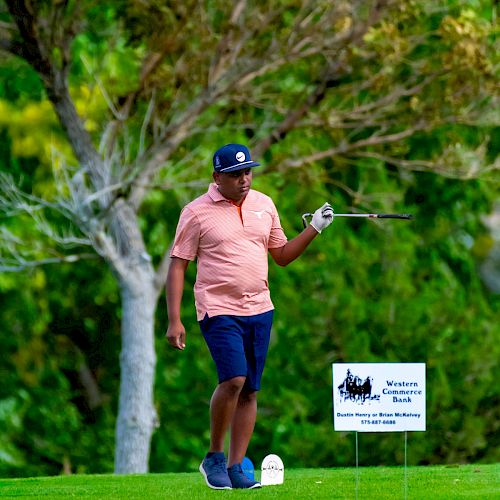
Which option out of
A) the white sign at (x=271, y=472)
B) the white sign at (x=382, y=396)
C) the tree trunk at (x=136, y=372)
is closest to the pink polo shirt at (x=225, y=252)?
the white sign at (x=382, y=396)

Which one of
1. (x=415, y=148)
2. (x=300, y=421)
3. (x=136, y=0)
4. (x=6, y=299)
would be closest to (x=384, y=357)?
(x=300, y=421)

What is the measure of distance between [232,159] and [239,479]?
67.2 inches

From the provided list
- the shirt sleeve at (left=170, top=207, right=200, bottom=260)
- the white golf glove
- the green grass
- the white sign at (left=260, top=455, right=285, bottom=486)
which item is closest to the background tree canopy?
the green grass

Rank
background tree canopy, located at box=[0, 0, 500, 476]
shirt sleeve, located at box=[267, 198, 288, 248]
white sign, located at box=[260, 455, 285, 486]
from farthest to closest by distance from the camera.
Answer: background tree canopy, located at box=[0, 0, 500, 476] < white sign, located at box=[260, 455, 285, 486] < shirt sleeve, located at box=[267, 198, 288, 248]

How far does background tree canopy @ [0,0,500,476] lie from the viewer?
19703 millimetres

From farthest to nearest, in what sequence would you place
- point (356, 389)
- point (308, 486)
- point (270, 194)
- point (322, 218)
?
point (270, 194)
point (308, 486)
point (322, 218)
point (356, 389)

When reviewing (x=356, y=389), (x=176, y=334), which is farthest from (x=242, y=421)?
(x=356, y=389)

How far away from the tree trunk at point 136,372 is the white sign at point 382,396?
12.3 m

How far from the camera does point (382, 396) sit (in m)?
7.98

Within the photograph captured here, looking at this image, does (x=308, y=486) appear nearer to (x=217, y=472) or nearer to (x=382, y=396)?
(x=217, y=472)

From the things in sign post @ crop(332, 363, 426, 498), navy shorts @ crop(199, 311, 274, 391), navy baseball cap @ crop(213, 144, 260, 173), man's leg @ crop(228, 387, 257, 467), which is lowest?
man's leg @ crop(228, 387, 257, 467)

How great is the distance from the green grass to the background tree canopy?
779 cm

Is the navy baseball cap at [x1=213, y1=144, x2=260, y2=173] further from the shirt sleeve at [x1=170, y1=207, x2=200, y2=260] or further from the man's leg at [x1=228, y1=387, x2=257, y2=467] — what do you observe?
the man's leg at [x1=228, y1=387, x2=257, y2=467]

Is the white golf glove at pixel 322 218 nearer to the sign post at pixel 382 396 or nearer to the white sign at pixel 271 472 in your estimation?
the sign post at pixel 382 396
